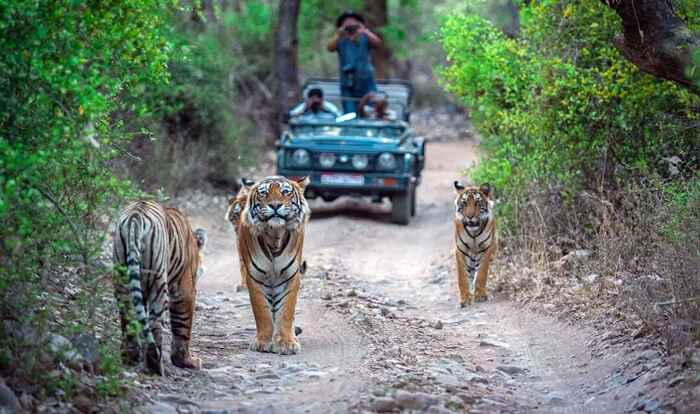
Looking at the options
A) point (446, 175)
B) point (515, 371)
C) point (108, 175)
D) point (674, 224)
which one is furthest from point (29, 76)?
point (446, 175)

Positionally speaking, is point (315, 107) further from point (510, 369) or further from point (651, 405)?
point (651, 405)

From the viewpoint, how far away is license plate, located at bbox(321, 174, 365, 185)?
1777 centimetres

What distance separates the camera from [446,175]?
1014 inches

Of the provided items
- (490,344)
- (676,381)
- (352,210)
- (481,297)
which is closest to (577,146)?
(481,297)

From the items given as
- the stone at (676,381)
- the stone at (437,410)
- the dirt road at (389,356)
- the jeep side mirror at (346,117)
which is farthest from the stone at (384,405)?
the jeep side mirror at (346,117)

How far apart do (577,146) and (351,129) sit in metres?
6.57

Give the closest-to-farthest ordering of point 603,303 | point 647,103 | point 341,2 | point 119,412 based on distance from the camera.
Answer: point 119,412
point 603,303
point 647,103
point 341,2

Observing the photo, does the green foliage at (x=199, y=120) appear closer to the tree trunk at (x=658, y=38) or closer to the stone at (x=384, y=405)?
the tree trunk at (x=658, y=38)

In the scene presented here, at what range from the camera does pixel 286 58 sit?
25.1 meters

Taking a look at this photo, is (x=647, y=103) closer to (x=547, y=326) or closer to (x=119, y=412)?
(x=547, y=326)

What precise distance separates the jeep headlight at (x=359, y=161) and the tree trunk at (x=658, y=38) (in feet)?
27.1

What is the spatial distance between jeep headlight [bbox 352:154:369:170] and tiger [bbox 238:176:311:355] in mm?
8597

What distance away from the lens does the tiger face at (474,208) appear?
38.6 feet

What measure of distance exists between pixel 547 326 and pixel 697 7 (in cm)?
342
